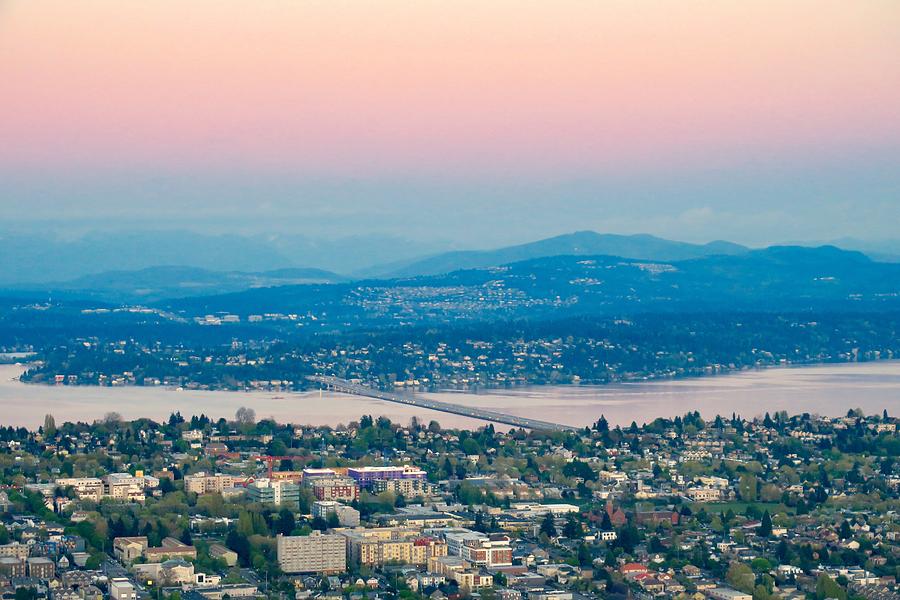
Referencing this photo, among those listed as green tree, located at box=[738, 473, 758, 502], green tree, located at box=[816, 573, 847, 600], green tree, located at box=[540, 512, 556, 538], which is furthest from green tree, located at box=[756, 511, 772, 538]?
green tree, located at box=[816, 573, 847, 600]

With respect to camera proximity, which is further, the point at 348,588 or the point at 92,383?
the point at 92,383

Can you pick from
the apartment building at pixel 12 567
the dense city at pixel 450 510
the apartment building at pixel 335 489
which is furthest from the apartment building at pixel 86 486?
the apartment building at pixel 12 567

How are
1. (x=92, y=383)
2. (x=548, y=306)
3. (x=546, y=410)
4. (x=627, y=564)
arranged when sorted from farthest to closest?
(x=548, y=306), (x=92, y=383), (x=546, y=410), (x=627, y=564)

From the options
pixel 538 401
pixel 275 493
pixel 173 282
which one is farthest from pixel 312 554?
pixel 173 282

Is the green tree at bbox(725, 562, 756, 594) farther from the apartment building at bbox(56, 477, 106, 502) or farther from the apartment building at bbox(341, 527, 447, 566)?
the apartment building at bbox(56, 477, 106, 502)

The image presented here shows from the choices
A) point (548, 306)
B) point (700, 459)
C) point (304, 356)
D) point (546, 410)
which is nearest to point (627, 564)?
point (700, 459)

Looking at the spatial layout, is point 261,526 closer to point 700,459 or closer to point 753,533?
point 753,533

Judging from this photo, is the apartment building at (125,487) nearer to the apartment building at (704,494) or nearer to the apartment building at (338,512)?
the apartment building at (338,512)
